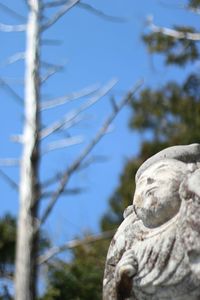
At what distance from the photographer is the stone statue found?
3.17 meters

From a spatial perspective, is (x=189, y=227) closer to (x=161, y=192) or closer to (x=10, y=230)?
(x=161, y=192)

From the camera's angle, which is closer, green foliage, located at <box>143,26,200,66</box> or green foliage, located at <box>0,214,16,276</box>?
green foliage, located at <box>0,214,16,276</box>

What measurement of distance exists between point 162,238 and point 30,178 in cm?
182

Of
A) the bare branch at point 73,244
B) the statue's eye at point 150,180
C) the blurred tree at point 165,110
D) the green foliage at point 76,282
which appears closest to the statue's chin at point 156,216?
the statue's eye at point 150,180

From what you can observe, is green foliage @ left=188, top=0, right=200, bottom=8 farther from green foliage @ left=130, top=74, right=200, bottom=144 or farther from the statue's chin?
the statue's chin

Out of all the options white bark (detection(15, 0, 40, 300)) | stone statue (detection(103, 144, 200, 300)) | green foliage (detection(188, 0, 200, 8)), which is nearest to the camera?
stone statue (detection(103, 144, 200, 300))

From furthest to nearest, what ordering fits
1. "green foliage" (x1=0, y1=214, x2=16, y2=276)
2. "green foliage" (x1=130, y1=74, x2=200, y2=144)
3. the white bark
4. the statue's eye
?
"green foliage" (x1=130, y1=74, x2=200, y2=144)
"green foliage" (x1=0, y1=214, x2=16, y2=276)
the white bark
the statue's eye

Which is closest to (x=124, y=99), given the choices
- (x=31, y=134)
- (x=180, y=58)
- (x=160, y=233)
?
(x=31, y=134)

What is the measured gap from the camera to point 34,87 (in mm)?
5586

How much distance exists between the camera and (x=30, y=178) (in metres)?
4.90

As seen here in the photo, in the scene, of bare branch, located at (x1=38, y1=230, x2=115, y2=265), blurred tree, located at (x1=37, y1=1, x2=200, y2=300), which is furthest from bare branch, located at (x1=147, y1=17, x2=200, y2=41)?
bare branch, located at (x1=38, y1=230, x2=115, y2=265)

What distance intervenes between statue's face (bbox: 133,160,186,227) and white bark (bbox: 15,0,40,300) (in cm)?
128

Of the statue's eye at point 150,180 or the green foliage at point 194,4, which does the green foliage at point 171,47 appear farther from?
the statue's eye at point 150,180

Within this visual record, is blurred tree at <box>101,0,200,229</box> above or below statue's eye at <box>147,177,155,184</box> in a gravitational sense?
below
